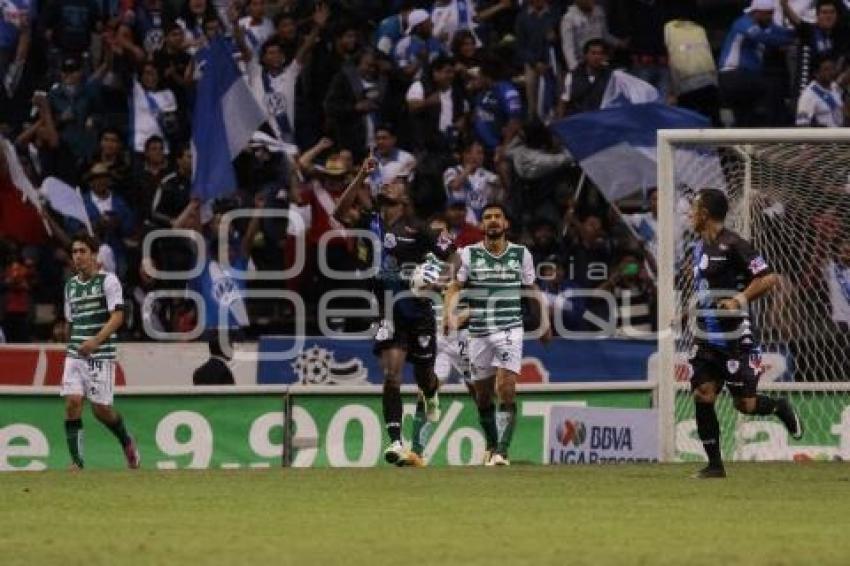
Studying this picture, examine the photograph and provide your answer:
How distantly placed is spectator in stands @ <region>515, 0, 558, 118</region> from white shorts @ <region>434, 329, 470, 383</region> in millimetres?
4533

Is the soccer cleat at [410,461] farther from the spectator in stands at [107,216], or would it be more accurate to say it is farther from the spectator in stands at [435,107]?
the spectator in stands at [435,107]

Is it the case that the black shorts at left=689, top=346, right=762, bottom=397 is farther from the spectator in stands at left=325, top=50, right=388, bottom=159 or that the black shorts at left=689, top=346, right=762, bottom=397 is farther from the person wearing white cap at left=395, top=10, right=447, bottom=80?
the person wearing white cap at left=395, top=10, right=447, bottom=80

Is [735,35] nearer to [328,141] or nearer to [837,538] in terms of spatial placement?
[328,141]

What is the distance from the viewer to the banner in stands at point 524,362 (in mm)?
22453

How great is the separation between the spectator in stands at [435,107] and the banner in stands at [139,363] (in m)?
3.68

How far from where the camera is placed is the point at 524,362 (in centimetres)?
2262

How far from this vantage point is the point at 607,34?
25.5 m

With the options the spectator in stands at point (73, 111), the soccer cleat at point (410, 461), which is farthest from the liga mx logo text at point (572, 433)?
the spectator in stands at point (73, 111)

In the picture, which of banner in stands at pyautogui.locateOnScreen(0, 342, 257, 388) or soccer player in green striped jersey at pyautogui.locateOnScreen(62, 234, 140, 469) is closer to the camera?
soccer player in green striped jersey at pyautogui.locateOnScreen(62, 234, 140, 469)

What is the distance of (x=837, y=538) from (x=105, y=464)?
1160 centimetres

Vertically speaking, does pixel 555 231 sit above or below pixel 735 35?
below

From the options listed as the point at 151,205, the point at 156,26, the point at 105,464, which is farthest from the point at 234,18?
the point at 105,464

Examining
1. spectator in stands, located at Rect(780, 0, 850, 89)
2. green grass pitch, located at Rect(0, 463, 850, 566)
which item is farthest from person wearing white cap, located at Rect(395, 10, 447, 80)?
green grass pitch, located at Rect(0, 463, 850, 566)

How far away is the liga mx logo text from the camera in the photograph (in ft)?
68.9
